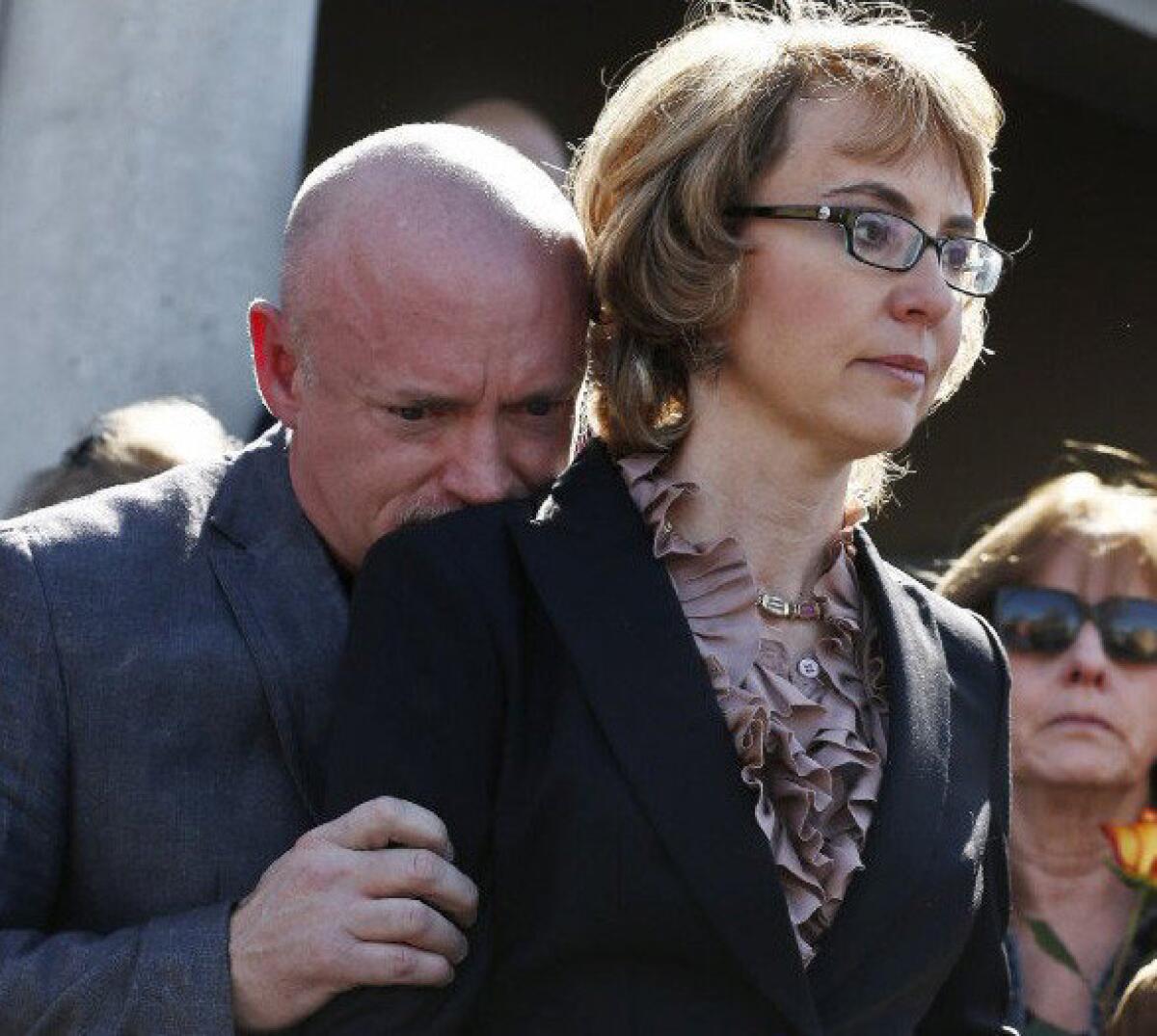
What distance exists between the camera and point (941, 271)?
2.39 m

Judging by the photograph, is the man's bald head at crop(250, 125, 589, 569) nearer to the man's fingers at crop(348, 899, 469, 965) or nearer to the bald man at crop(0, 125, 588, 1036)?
the bald man at crop(0, 125, 588, 1036)

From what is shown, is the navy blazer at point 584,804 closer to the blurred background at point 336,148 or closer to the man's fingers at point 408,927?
the man's fingers at point 408,927

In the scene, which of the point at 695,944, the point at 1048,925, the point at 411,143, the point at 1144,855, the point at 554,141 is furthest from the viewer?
the point at 554,141

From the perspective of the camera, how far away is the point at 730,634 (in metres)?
2.37

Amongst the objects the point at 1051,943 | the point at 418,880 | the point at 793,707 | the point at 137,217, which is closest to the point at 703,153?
the point at 793,707

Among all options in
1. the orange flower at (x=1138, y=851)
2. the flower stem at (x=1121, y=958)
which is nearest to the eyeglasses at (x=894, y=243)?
the orange flower at (x=1138, y=851)

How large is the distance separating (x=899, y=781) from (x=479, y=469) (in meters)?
0.53

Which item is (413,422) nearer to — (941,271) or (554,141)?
(941,271)

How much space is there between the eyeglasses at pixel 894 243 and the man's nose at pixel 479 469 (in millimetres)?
348

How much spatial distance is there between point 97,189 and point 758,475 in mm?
2823

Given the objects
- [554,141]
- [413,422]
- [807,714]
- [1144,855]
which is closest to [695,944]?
[807,714]

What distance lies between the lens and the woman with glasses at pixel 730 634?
2189 mm

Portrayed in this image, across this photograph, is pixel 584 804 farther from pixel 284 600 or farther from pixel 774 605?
pixel 284 600

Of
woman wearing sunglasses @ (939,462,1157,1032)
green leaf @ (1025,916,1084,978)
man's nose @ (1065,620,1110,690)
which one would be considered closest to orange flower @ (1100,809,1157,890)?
green leaf @ (1025,916,1084,978)
